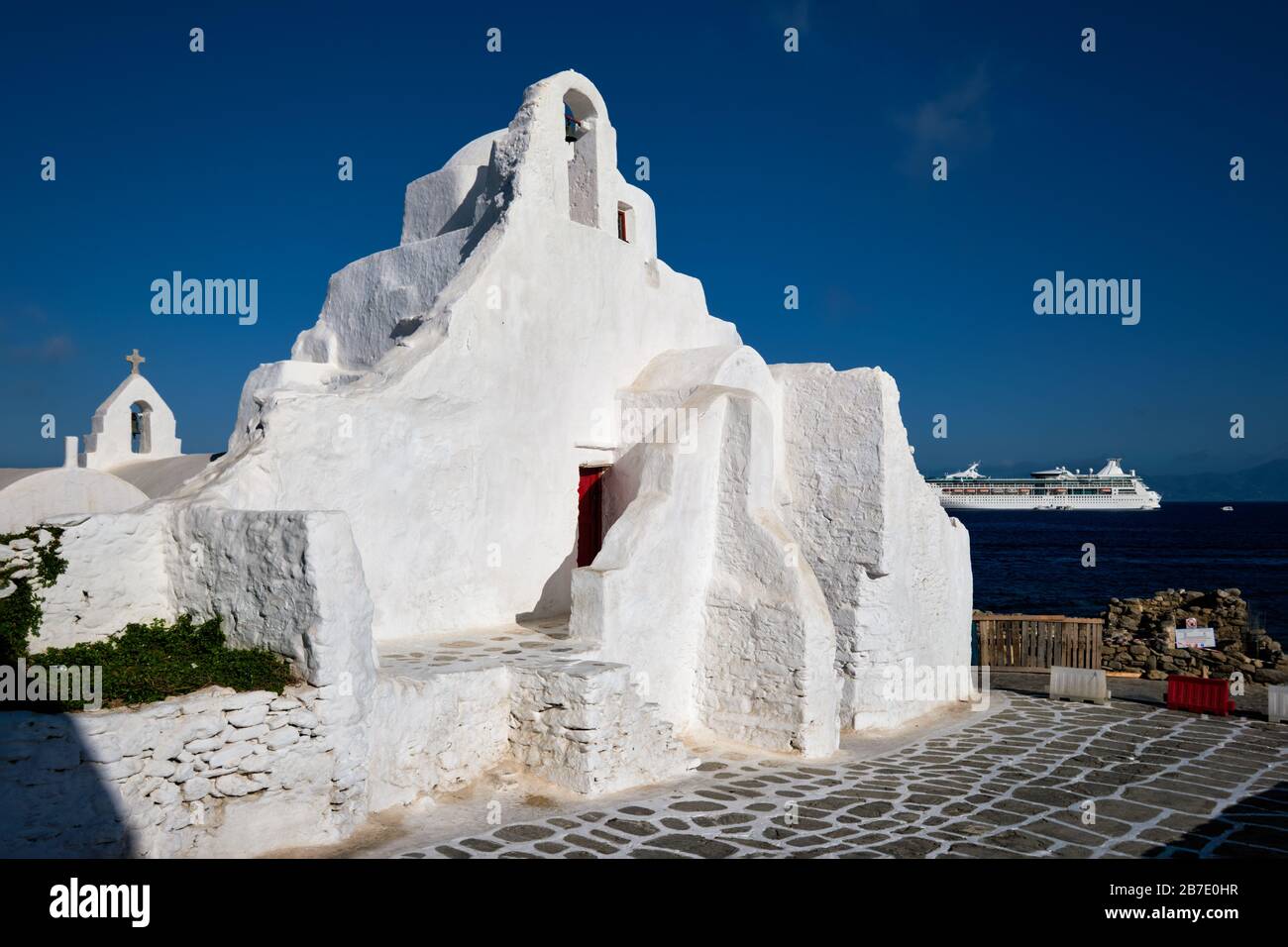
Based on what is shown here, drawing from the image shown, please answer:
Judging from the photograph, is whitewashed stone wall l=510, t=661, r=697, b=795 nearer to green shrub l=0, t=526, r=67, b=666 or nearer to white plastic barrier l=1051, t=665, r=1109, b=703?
green shrub l=0, t=526, r=67, b=666

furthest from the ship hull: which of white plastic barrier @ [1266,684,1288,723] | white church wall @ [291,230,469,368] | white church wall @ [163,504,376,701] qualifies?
white church wall @ [163,504,376,701]

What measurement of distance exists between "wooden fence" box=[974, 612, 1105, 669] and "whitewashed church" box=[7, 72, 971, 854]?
294cm

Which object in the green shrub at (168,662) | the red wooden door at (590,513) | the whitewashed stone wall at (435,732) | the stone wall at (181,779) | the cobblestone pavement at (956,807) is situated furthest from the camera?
the red wooden door at (590,513)

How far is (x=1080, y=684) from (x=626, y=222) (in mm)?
10102

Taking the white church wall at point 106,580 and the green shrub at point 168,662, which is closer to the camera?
the green shrub at point 168,662

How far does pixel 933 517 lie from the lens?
1409 centimetres

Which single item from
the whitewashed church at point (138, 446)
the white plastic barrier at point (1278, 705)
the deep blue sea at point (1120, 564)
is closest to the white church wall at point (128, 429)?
the whitewashed church at point (138, 446)

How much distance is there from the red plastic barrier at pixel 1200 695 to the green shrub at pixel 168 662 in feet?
42.3

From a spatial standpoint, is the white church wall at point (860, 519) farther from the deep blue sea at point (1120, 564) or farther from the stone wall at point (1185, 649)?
the deep blue sea at point (1120, 564)

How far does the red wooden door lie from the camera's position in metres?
12.1

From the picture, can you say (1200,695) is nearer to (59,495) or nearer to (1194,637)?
(1194,637)

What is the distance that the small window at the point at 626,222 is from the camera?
13969mm
